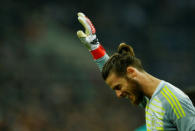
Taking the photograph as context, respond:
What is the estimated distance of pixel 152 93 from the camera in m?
2.29

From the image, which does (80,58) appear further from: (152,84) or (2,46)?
(152,84)

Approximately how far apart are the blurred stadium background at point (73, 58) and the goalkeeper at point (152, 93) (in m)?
2.92

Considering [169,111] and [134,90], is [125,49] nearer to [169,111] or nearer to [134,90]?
[134,90]

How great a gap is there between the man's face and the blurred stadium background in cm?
294

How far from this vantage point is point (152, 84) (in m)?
2.29

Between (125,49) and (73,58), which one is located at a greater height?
(125,49)

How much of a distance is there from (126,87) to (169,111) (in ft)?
0.97

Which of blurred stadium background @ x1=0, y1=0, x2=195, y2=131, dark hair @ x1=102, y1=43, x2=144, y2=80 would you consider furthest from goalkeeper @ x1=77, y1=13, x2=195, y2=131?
blurred stadium background @ x1=0, y1=0, x2=195, y2=131

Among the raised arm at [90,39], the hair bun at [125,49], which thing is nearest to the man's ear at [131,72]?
the hair bun at [125,49]

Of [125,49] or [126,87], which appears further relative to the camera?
[125,49]

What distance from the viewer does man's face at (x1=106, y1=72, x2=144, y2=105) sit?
2293 millimetres

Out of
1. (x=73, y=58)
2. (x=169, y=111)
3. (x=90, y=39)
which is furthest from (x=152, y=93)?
(x=73, y=58)

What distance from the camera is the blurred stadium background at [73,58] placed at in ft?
18.5

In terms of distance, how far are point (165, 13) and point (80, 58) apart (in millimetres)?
2569
